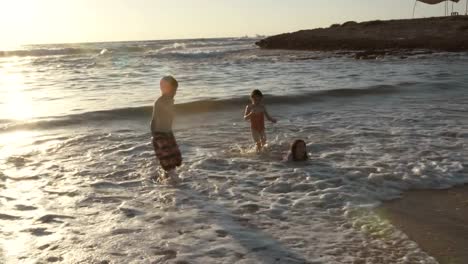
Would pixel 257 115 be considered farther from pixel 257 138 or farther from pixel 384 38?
pixel 384 38

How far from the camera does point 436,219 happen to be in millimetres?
4812

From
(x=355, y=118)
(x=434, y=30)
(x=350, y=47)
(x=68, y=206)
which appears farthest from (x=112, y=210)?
(x=434, y=30)

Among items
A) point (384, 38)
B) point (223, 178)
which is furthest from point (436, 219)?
point (384, 38)

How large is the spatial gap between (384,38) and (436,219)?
115 ft

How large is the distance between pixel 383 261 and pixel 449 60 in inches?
937

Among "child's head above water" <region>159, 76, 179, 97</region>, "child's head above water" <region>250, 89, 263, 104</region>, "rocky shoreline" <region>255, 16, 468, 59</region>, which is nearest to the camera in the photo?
"child's head above water" <region>159, 76, 179, 97</region>

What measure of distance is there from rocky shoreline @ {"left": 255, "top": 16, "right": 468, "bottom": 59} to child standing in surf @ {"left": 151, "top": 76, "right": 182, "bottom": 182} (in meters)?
25.1

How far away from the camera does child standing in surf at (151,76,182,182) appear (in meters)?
6.43

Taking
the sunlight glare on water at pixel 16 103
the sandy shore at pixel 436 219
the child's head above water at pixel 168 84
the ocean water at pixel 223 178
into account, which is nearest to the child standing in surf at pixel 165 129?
the child's head above water at pixel 168 84

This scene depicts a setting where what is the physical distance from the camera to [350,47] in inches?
1460

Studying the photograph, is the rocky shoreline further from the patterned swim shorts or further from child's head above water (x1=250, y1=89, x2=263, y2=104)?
the patterned swim shorts

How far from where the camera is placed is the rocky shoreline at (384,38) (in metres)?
32.7

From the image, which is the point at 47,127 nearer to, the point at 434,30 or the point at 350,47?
the point at 350,47

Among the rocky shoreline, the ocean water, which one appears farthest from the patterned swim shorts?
the rocky shoreline
